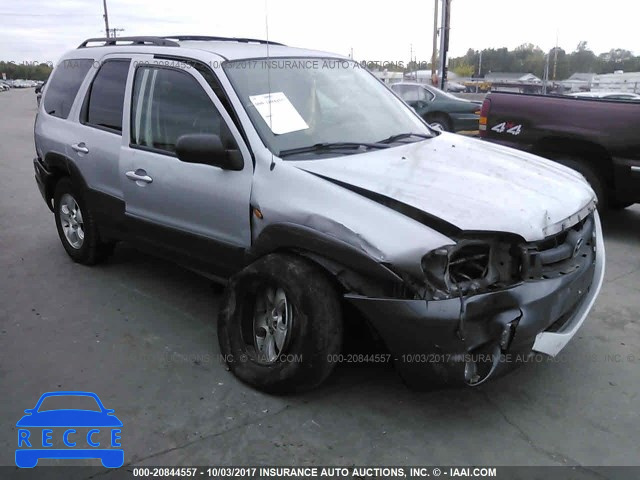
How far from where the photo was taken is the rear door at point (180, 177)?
11.7ft

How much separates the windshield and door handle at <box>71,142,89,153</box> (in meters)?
1.68

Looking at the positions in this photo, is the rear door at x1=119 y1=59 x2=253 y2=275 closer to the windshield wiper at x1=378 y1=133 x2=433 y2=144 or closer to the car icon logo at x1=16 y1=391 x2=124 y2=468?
the windshield wiper at x1=378 y1=133 x2=433 y2=144

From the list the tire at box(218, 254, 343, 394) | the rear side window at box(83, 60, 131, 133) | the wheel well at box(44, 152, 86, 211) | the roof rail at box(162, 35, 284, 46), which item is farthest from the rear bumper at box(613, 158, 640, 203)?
the wheel well at box(44, 152, 86, 211)

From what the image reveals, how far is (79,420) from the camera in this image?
3135mm

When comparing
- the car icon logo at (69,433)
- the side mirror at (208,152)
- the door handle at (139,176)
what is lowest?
the car icon logo at (69,433)

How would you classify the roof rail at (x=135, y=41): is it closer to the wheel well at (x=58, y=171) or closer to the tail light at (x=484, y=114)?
A: the wheel well at (x=58, y=171)

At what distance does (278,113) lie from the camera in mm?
3613

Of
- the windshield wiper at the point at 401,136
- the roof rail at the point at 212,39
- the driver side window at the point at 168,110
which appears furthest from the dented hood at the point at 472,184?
the roof rail at the point at 212,39

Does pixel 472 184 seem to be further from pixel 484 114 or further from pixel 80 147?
pixel 484 114

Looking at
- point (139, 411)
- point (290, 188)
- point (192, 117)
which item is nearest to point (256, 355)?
point (139, 411)

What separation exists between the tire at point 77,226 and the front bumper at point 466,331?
308 centimetres

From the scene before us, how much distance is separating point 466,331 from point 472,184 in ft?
2.87

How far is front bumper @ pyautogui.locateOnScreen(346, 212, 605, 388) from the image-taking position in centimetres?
272

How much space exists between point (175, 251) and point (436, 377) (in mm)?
A: 2074
